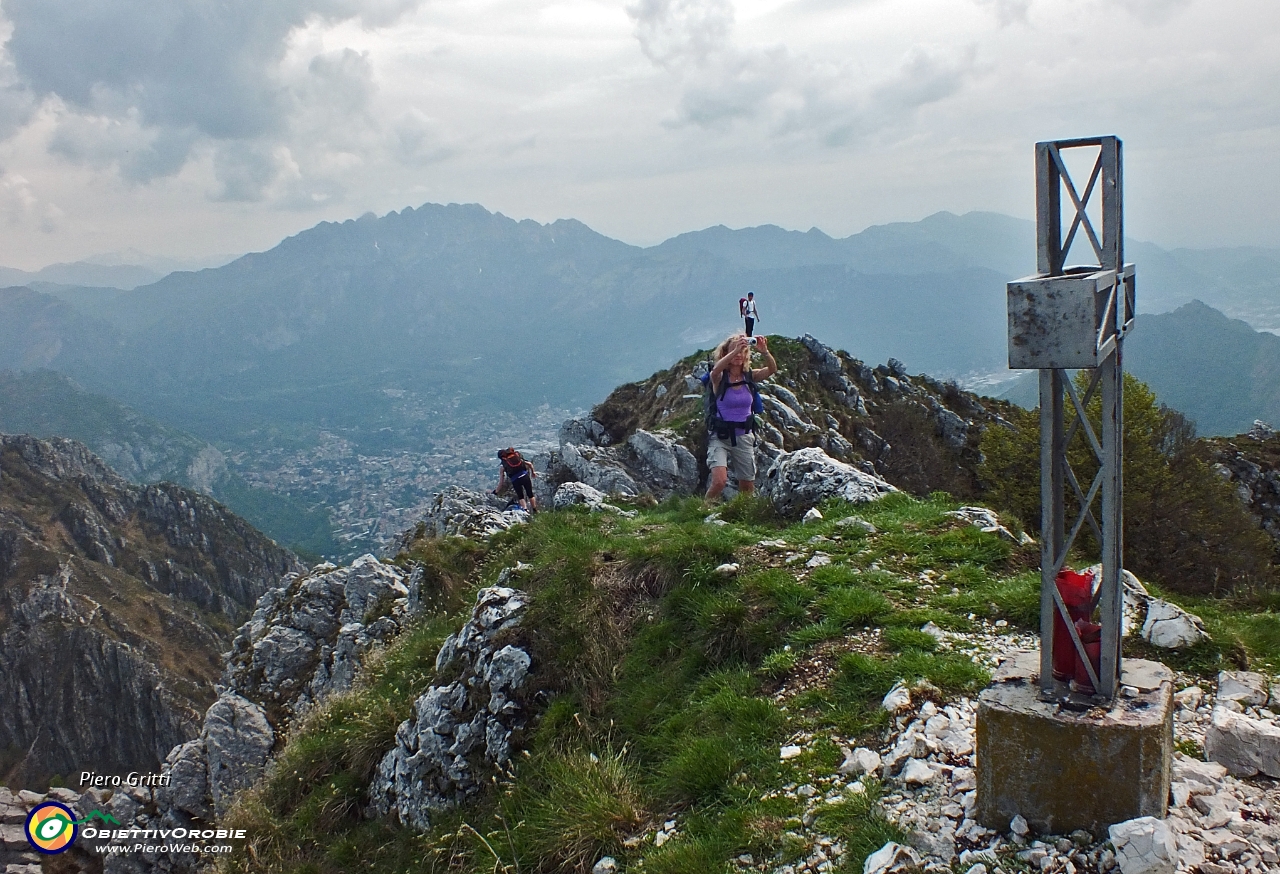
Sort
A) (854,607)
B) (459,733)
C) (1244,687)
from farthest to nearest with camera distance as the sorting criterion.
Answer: (459,733)
(854,607)
(1244,687)

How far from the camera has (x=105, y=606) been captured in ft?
309

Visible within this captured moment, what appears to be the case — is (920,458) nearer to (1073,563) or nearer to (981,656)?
(1073,563)

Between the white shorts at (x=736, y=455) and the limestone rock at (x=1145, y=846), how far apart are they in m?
10.6

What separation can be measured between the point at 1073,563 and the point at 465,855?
7.97 metres

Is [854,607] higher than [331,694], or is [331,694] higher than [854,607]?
[854,607]

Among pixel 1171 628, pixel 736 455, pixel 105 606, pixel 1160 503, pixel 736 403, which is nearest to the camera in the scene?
pixel 1171 628

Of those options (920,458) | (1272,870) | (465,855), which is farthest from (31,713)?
(1272,870)

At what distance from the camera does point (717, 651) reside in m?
8.15

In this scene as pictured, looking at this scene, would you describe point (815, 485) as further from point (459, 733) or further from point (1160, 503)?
point (1160, 503)

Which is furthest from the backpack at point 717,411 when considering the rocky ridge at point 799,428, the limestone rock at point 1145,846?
the limestone rock at point 1145,846

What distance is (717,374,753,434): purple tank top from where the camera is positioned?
14.2 meters

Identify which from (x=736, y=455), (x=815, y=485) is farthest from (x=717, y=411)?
(x=815, y=485)

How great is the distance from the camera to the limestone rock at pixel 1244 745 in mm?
4680

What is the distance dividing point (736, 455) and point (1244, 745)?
409 inches
